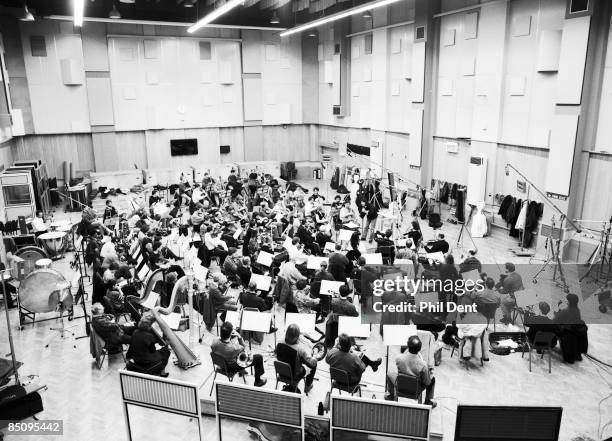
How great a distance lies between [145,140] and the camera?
84.1 ft

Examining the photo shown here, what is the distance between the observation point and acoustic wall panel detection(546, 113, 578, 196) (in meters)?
13.6

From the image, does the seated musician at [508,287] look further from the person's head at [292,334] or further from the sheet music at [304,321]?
the person's head at [292,334]

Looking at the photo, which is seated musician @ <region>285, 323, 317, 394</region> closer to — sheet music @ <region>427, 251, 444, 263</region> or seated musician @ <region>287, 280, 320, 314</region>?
seated musician @ <region>287, 280, 320, 314</region>

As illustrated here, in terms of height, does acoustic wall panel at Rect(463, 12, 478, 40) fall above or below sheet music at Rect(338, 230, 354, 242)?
above

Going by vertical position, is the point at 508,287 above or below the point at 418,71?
below

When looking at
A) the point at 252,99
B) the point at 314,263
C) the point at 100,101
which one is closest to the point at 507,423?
the point at 314,263

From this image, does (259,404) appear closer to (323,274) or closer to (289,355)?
(289,355)

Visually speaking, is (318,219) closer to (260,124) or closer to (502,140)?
(502,140)

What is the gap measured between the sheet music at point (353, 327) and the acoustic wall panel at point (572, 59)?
950 cm

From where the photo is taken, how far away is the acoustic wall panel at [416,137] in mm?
20016

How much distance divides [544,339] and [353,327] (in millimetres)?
3403

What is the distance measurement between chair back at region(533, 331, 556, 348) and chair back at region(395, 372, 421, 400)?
2.88 metres

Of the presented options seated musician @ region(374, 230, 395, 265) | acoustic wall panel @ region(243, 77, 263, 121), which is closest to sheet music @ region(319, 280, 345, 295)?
seated musician @ region(374, 230, 395, 265)

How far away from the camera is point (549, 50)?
47.5 ft
